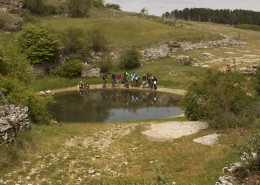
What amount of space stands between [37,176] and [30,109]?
9.86m

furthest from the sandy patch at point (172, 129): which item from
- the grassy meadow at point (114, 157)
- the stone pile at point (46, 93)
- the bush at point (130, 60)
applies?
the bush at point (130, 60)

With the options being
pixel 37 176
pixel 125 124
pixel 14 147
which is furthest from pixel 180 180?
pixel 125 124

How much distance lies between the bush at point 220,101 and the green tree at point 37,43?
29947 mm

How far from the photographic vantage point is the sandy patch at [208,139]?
71.4 feet

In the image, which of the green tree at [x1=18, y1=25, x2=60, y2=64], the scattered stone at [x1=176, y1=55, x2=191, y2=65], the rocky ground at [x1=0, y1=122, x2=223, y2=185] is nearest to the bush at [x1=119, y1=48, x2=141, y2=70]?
the scattered stone at [x1=176, y1=55, x2=191, y2=65]

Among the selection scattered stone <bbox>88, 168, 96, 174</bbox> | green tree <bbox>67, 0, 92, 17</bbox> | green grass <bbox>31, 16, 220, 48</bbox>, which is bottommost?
scattered stone <bbox>88, 168, 96, 174</bbox>

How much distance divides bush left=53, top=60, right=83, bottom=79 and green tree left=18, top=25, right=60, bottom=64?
2.59m

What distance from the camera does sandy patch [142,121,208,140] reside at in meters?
24.4

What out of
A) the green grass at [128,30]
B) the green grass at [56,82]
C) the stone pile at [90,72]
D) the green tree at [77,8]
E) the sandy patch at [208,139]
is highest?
the green tree at [77,8]

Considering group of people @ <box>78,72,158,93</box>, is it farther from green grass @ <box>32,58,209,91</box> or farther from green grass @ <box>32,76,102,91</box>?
green grass @ <box>32,76,102,91</box>

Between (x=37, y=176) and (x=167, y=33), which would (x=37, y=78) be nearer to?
(x=167, y=33)

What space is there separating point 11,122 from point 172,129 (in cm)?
1156

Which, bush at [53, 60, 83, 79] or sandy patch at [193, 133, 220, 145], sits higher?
bush at [53, 60, 83, 79]

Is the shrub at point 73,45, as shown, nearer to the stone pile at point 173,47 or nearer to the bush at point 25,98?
the stone pile at point 173,47
